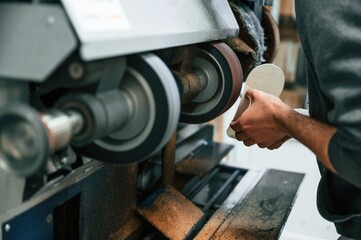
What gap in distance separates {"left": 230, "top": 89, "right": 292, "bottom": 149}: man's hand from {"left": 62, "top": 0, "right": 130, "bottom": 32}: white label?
1.49 ft

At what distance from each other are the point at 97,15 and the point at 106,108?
5.6 inches

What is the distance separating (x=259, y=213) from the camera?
1292mm

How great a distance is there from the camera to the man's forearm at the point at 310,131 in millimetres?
913

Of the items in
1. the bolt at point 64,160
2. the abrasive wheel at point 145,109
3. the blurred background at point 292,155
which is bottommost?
the blurred background at point 292,155

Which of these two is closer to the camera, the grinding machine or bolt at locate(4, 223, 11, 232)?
the grinding machine

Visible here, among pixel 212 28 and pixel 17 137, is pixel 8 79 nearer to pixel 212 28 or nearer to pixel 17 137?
pixel 17 137

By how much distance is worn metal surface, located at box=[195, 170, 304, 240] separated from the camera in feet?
3.82

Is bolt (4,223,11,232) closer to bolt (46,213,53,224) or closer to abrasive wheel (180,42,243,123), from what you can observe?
bolt (46,213,53,224)

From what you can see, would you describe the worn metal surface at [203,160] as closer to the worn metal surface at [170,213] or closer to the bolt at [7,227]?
the worn metal surface at [170,213]

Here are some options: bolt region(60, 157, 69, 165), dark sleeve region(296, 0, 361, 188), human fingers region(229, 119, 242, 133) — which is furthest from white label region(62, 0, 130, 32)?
human fingers region(229, 119, 242, 133)

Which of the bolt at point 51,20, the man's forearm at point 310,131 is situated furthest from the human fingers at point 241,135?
the bolt at point 51,20

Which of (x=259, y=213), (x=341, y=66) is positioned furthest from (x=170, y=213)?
(x=341, y=66)

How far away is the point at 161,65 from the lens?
0.77 meters

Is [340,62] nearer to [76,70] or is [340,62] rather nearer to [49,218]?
[76,70]
